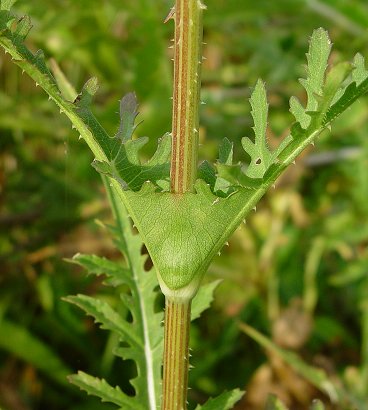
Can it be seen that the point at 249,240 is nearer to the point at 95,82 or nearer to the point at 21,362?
the point at 21,362

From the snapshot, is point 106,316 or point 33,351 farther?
point 33,351

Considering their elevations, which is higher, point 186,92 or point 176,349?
point 186,92

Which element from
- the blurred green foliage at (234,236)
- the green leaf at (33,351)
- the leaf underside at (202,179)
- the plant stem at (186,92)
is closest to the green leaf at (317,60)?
the leaf underside at (202,179)

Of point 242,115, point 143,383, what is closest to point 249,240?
point 242,115

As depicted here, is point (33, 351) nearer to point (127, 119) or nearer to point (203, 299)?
point (203, 299)

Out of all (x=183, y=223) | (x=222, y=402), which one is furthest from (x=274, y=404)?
(x=183, y=223)

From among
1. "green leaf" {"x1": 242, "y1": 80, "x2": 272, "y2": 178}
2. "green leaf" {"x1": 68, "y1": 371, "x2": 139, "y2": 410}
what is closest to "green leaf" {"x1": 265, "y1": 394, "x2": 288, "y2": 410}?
"green leaf" {"x1": 68, "y1": 371, "x2": 139, "y2": 410}

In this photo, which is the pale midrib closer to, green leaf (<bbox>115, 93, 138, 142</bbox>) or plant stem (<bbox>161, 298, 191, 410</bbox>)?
plant stem (<bbox>161, 298, 191, 410</bbox>)
